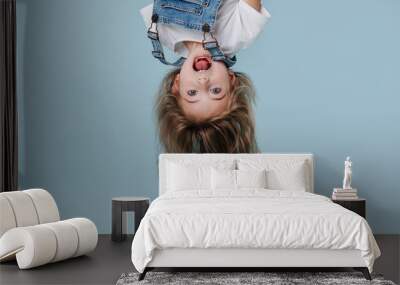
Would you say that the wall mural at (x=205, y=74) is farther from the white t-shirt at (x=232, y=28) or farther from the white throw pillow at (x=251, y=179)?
the white throw pillow at (x=251, y=179)

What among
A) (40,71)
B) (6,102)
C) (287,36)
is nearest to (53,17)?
(40,71)

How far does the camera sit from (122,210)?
6.89 meters

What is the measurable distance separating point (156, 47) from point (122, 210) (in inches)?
72.2

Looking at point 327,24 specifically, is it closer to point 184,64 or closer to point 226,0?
point 226,0

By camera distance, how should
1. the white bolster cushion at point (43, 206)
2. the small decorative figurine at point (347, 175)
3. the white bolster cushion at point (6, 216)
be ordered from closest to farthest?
the white bolster cushion at point (6, 216) < the white bolster cushion at point (43, 206) < the small decorative figurine at point (347, 175)

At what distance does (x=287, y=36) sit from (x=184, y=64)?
1.16 metres

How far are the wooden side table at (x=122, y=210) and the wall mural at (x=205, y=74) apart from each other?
799 millimetres

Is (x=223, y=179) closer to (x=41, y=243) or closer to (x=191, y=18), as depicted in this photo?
(x=191, y=18)

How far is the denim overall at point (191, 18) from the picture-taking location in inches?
289

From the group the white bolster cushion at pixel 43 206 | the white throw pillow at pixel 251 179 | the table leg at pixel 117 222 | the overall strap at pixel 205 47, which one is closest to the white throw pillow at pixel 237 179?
the white throw pillow at pixel 251 179

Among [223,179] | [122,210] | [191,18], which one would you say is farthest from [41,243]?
[191,18]

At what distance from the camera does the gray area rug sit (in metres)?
4.93

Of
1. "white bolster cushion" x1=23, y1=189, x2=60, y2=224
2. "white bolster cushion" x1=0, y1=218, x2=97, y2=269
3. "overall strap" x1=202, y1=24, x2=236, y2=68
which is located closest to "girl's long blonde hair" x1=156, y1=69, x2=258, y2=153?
"overall strap" x1=202, y1=24, x2=236, y2=68

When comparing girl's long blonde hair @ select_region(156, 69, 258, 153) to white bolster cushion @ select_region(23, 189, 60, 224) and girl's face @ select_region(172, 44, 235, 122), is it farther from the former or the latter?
white bolster cushion @ select_region(23, 189, 60, 224)
